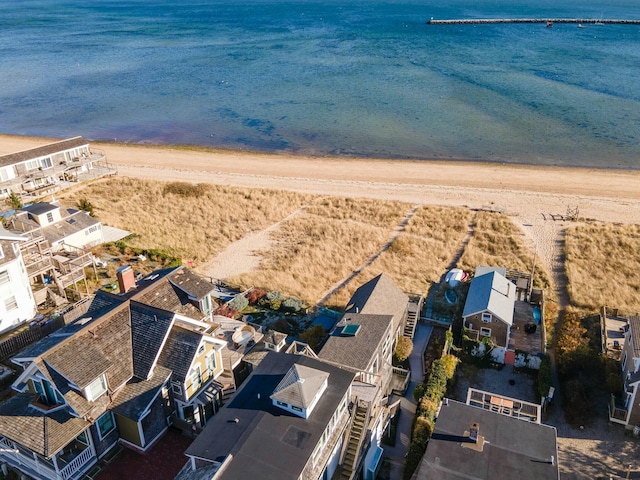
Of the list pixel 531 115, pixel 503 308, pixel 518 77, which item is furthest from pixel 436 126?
pixel 503 308

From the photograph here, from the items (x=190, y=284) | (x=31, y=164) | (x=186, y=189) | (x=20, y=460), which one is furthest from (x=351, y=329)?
(x=31, y=164)

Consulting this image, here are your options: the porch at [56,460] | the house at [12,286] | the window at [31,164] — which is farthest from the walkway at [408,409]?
the window at [31,164]

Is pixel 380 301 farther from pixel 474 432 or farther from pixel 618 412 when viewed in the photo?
pixel 618 412

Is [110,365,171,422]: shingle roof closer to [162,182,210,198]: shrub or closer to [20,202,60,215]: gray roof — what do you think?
[20,202,60,215]: gray roof

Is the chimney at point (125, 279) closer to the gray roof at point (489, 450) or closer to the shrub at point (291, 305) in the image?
the shrub at point (291, 305)

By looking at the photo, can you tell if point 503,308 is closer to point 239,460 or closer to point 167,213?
point 239,460

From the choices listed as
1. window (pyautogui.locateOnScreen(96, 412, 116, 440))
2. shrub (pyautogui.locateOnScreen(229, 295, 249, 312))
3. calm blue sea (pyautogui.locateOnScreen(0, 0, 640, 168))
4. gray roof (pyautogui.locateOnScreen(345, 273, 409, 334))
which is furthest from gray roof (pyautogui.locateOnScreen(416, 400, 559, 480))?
calm blue sea (pyautogui.locateOnScreen(0, 0, 640, 168))
